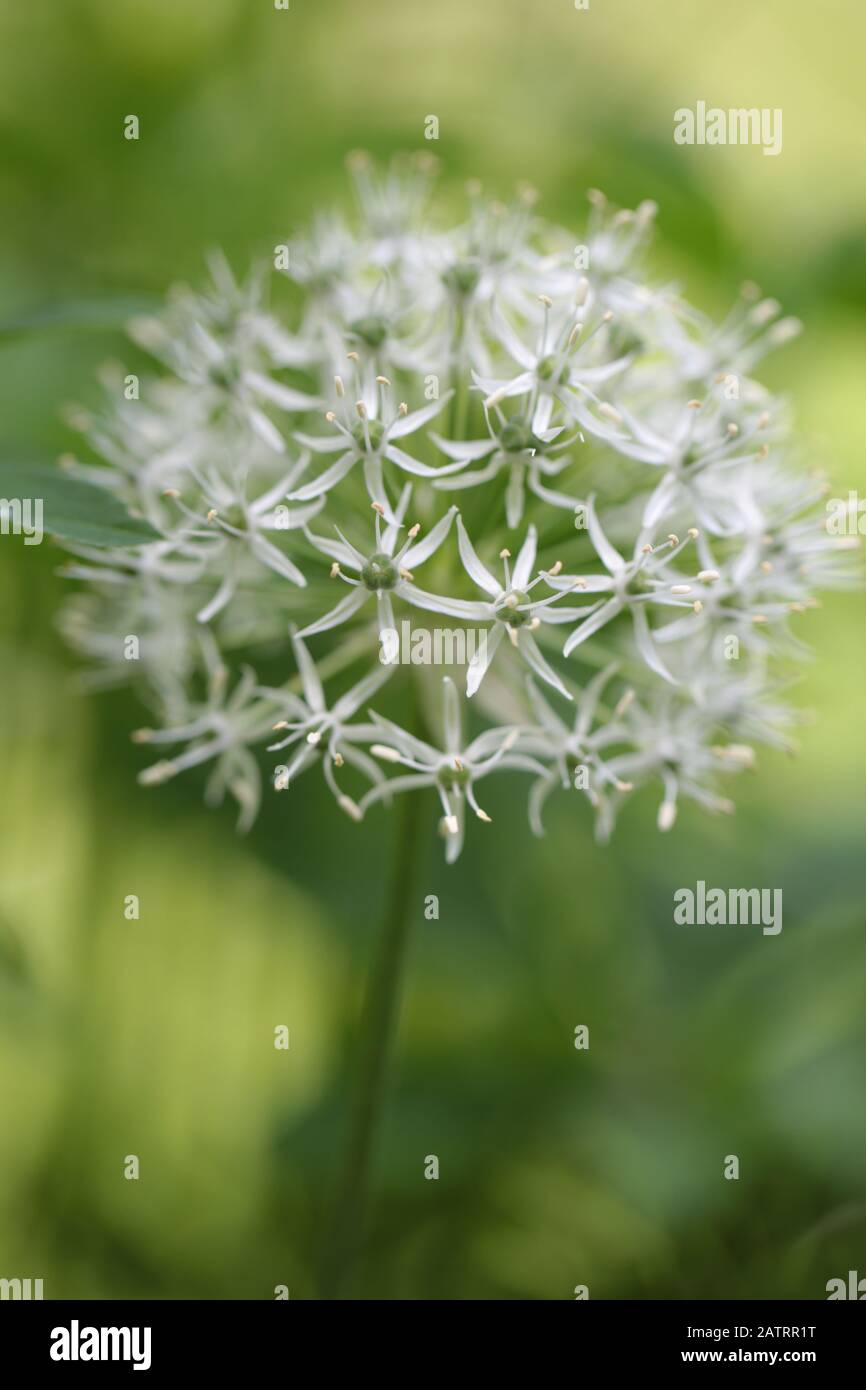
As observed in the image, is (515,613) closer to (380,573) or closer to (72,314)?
(380,573)

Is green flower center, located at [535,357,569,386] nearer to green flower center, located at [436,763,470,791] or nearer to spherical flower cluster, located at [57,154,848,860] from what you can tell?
spherical flower cluster, located at [57,154,848,860]

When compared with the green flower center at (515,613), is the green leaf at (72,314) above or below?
above

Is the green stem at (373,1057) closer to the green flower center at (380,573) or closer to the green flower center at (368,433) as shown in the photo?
the green flower center at (380,573)

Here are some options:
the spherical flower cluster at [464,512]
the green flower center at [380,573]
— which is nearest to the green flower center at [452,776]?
the spherical flower cluster at [464,512]

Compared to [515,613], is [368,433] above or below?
above

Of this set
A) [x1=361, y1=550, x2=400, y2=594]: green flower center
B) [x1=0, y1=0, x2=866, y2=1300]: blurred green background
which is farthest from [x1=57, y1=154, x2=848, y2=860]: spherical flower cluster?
[x1=0, y1=0, x2=866, y2=1300]: blurred green background

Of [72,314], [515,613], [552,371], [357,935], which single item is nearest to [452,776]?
[515,613]
